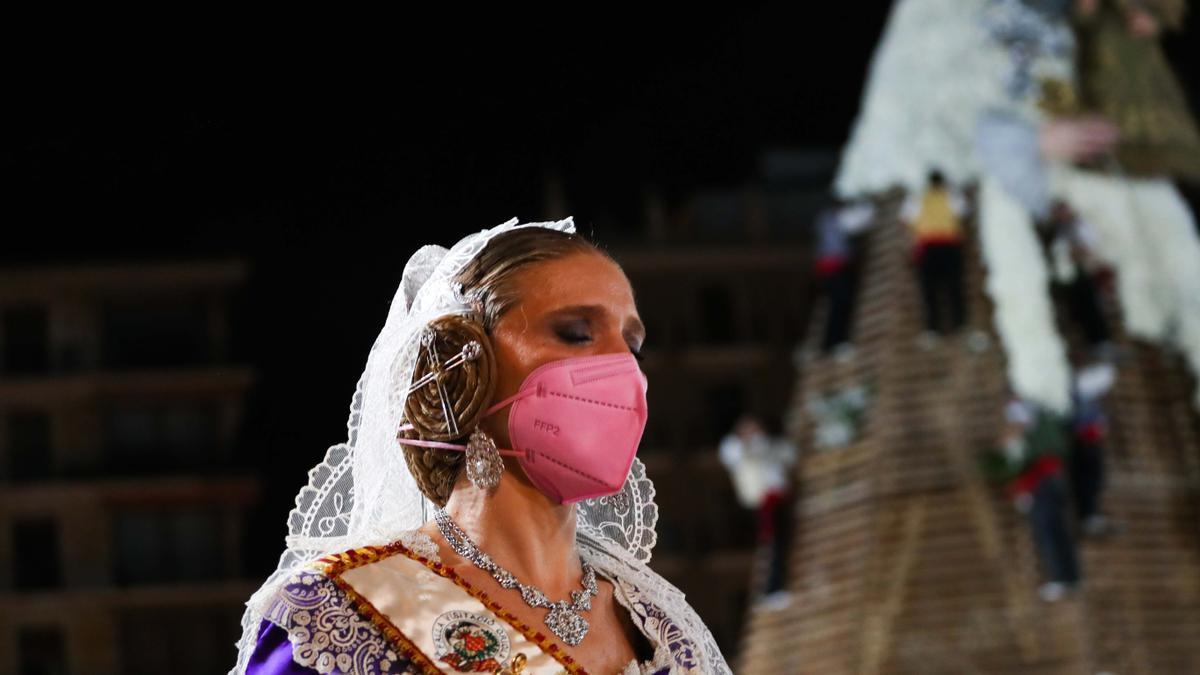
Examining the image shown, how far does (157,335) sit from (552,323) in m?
20.4

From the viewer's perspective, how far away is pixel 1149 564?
45.2 ft

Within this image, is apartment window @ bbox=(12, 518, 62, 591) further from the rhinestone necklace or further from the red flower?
the red flower

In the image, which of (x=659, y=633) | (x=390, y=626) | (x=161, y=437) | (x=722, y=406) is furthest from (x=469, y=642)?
(x=161, y=437)

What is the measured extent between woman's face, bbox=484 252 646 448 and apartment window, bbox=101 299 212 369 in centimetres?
1997

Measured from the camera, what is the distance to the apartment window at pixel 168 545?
21.3m

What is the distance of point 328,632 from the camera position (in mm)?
2641

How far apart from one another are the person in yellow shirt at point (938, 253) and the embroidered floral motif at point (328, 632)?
11.7 m

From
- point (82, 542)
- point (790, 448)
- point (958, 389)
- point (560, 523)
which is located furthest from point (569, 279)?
point (82, 542)

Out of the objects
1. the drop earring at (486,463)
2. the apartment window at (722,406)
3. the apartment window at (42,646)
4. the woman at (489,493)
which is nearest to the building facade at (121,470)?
the apartment window at (42,646)

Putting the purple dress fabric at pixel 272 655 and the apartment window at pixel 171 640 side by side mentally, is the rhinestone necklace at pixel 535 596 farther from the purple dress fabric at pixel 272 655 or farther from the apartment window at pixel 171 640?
the apartment window at pixel 171 640

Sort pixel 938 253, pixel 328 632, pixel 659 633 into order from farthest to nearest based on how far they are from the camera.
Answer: pixel 938 253 < pixel 659 633 < pixel 328 632

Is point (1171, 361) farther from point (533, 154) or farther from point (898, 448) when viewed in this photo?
point (533, 154)

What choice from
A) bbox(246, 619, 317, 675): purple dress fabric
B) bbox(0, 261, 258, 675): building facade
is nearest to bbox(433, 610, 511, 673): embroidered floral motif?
bbox(246, 619, 317, 675): purple dress fabric

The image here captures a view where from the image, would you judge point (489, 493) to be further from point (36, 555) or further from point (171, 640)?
point (36, 555)
